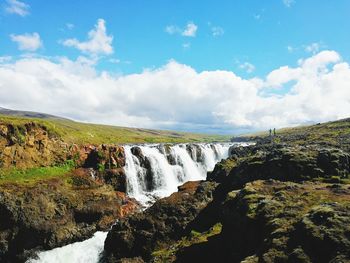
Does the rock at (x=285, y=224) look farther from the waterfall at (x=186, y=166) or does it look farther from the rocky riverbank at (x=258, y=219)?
the waterfall at (x=186, y=166)

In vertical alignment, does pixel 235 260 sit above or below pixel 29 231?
above

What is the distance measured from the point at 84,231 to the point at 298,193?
33.5m

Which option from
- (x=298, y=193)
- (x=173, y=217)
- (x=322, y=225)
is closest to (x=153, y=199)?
(x=173, y=217)

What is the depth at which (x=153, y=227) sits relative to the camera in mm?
40375

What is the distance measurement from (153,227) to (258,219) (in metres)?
19.0

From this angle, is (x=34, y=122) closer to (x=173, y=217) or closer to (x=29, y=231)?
(x=29, y=231)

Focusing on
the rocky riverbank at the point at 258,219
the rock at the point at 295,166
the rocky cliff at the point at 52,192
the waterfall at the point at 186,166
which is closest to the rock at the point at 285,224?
the rocky riverbank at the point at 258,219

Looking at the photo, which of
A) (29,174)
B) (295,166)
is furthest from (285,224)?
(29,174)

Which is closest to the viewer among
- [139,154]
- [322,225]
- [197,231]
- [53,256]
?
[322,225]

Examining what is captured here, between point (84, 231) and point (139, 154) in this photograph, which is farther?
point (139, 154)

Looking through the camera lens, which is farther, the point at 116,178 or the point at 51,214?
the point at 116,178

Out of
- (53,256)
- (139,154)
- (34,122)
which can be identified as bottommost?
(53,256)

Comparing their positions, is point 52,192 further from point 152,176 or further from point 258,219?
point 258,219

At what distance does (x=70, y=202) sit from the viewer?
53.2 m
